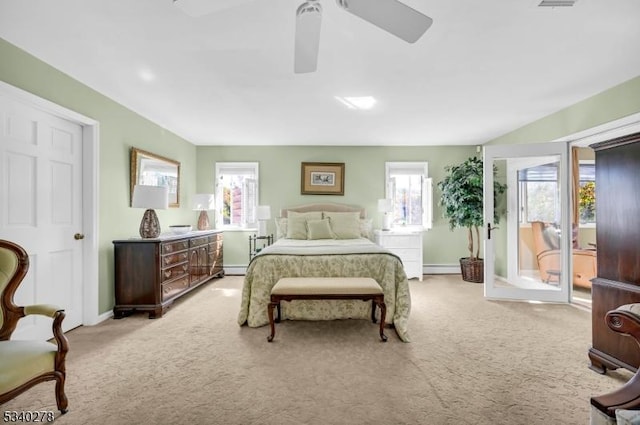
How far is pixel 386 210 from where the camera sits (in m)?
5.46

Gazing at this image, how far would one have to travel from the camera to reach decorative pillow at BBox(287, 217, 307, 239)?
493cm

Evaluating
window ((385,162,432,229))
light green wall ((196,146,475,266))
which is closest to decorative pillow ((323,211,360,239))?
light green wall ((196,146,475,266))

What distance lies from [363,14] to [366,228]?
4111 mm

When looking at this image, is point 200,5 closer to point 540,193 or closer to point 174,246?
point 174,246

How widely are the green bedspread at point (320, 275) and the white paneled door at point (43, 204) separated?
5.61ft

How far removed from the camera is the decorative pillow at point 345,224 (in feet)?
16.3

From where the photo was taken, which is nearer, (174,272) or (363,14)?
(363,14)

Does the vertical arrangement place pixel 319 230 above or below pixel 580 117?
below

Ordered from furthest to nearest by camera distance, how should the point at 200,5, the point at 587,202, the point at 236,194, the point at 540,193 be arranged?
1. the point at 236,194
2. the point at 587,202
3. the point at 540,193
4. the point at 200,5

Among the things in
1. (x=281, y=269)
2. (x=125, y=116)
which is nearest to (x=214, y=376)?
(x=281, y=269)

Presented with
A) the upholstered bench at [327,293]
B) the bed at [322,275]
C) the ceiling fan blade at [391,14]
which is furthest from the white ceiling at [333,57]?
the upholstered bench at [327,293]

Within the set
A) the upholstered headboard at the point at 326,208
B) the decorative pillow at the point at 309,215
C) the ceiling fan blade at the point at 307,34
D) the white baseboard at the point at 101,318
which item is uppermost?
the ceiling fan blade at the point at 307,34

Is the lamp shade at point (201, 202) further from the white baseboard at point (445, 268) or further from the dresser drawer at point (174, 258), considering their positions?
the white baseboard at point (445, 268)

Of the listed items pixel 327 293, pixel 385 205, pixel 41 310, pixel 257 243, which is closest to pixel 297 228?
pixel 257 243
